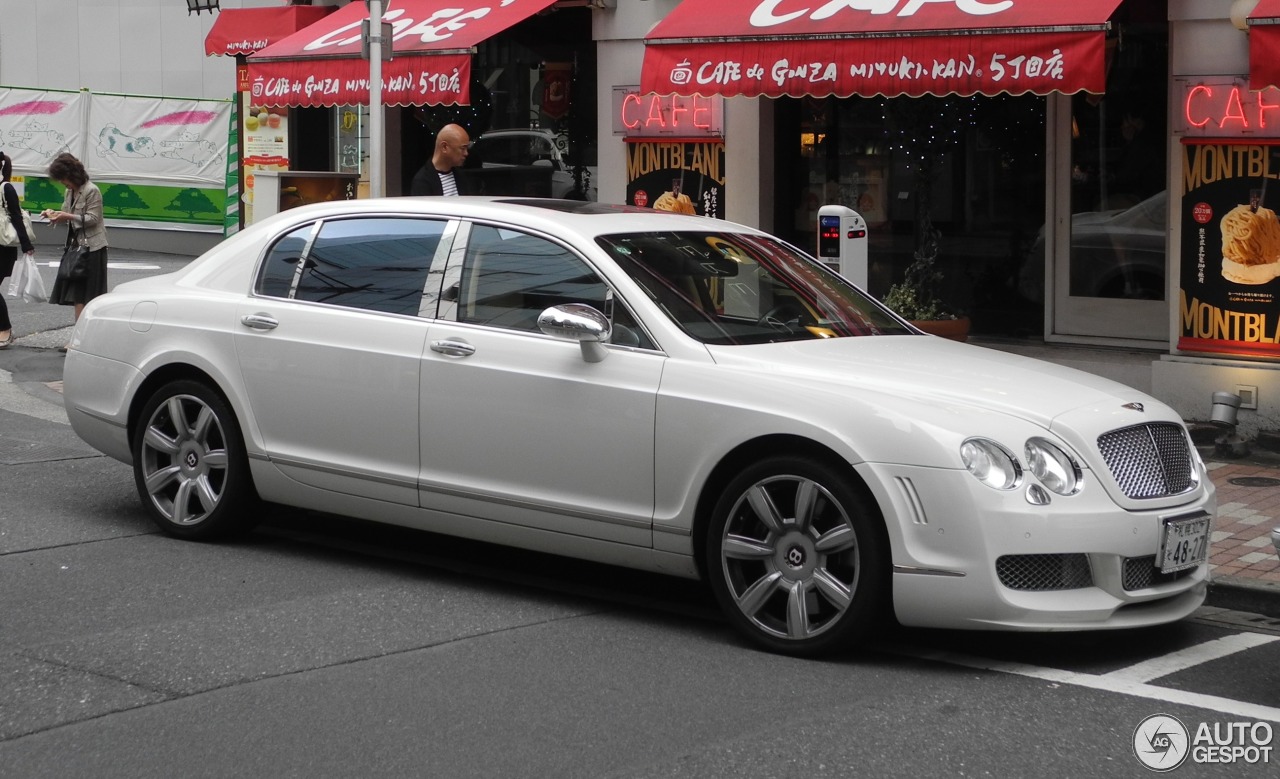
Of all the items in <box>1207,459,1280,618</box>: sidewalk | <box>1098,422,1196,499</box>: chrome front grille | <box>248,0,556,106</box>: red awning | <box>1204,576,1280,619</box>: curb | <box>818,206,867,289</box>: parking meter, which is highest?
<box>248,0,556,106</box>: red awning

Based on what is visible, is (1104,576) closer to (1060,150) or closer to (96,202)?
(1060,150)

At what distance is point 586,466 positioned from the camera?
6.21 m

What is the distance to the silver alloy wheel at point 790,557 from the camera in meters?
5.66

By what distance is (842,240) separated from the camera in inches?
404

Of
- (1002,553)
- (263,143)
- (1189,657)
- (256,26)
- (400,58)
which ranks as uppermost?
(256,26)

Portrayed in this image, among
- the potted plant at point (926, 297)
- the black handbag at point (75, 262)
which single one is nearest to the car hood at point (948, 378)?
the potted plant at point (926, 297)

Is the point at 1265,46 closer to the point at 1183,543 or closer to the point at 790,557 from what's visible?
the point at 1183,543

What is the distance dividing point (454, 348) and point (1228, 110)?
20.4 feet

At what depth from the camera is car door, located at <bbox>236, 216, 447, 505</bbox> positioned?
22.1ft

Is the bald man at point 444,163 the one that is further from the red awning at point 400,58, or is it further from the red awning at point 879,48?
the red awning at point 400,58

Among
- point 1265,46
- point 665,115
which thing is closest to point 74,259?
point 665,115

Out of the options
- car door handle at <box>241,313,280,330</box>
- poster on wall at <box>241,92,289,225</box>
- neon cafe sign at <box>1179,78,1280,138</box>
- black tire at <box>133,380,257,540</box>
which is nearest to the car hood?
car door handle at <box>241,313,280,330</box>

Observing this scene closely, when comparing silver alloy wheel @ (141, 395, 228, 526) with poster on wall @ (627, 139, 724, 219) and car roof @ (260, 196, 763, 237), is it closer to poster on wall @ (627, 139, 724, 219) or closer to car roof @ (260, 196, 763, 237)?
car roof @ (260, 196, 763, 237)

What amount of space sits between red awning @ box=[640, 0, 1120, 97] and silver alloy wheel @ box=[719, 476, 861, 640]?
204 inches
